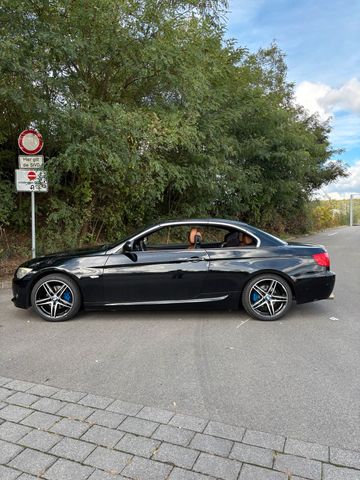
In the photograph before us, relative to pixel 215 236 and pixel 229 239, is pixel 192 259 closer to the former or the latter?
pixel 229 239

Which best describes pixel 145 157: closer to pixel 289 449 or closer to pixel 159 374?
pixel 159 374

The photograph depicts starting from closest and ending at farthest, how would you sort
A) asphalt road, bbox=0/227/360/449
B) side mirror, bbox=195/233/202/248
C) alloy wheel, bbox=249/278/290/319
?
1. asphalt road, bbox=0/227/360/449
2. alloy wheel, bbox=249/278/290/319
3. side mirror, bbox=195/233/202/248

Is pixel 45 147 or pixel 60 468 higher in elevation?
pixel 45 147

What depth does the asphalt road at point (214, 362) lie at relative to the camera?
2920mm

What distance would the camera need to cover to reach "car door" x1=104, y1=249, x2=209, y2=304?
5125 mm

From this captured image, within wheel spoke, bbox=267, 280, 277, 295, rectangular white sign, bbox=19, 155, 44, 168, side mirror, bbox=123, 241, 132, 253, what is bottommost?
wheel spoke, bbox=267, 280, 277, 295

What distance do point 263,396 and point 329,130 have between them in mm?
23164

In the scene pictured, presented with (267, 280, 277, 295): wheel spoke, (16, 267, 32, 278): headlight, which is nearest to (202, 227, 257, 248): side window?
(267, 280, 277, 295): wheel spoke

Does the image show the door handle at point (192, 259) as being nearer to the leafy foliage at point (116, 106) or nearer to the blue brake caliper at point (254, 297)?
the blue brake caliper at point (254, 297)

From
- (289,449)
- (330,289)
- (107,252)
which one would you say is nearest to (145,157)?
(107,252)

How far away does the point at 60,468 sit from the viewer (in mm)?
2262

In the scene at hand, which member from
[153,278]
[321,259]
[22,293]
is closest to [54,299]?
[22,293]

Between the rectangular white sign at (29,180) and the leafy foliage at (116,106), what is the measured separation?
43 cm

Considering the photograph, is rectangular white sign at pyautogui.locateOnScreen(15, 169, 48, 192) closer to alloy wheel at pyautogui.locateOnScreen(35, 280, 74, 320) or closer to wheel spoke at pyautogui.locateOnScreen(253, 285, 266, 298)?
alloy wheel at pyautogui.locateOnScreen(35, 280, 74, 320)
